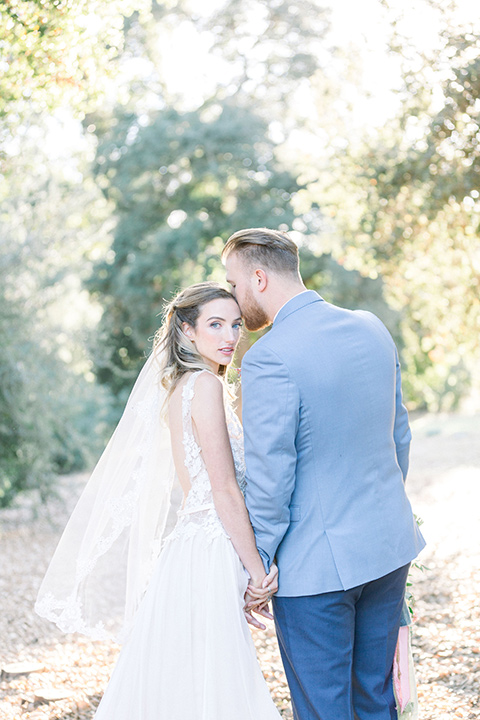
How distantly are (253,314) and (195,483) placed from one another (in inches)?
25.5

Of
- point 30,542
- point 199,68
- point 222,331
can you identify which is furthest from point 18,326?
point 199,68

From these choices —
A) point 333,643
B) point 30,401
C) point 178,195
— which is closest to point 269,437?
point 333,643

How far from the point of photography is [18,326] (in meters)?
8.36

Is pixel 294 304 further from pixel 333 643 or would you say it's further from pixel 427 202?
pixel 427 202

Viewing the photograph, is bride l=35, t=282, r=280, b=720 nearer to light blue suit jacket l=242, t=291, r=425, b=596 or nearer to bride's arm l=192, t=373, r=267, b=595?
bride's arm l=192, t=373, r=267, b=595

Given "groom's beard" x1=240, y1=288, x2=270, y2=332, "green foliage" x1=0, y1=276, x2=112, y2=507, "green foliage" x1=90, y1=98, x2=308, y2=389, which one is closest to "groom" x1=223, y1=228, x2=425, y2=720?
"groom's beard" x1=240, y1=288, x2=270, y2=332

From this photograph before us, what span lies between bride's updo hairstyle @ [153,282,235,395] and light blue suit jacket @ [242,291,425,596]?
1.49 feet

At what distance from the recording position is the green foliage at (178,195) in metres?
15.6

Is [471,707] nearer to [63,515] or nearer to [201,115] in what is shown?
[63,515]

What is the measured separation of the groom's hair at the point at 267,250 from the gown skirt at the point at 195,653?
3.15ft

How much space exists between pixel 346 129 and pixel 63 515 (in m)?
5.98

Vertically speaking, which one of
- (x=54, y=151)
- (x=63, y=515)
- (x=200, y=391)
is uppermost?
(x=200, y=391)

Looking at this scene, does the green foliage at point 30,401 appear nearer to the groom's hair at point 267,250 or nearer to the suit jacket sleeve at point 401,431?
the groom's hair at point 267,250

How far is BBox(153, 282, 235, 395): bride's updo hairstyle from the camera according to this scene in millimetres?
2867
